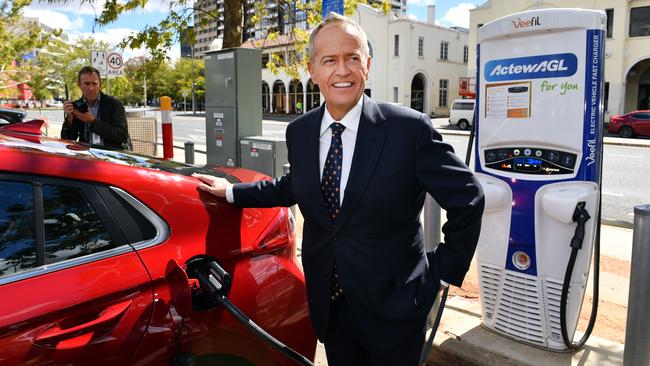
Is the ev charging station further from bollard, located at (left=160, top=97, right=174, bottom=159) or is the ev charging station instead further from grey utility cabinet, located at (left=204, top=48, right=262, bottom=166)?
bollard, located at (left=160, top=97, right=174, bottom=159)

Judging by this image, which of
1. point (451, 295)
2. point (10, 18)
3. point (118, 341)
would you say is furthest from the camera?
point (10, 18)

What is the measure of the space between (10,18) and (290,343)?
23022 mm

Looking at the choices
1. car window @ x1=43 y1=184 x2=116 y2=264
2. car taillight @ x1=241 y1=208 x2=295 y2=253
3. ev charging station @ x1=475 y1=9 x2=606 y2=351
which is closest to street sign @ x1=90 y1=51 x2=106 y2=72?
ev charging station @ x1=475 y1=9 x2=606 y2=351

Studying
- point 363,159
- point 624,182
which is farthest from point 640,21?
point 363,159

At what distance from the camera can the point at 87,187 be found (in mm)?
1763

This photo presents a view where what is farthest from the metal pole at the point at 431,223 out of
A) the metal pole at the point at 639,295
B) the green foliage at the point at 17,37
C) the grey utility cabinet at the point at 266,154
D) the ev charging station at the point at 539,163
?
the green foliage at the point at 17,37

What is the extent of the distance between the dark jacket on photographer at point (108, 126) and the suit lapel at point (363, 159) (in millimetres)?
3425

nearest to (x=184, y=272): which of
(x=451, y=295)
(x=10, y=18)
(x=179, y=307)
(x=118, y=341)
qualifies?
(x=179, y=307)

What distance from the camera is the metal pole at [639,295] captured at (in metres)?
2.38

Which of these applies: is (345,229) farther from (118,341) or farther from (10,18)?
(10,18)

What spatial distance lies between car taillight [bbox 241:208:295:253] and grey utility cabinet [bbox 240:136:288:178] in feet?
10.9

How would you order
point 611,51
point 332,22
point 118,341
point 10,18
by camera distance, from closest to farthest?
point 118,341, point 332,22, point 10,18, point 611,51

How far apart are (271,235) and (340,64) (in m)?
0.84

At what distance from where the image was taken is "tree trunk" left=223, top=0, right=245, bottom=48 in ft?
23.0
